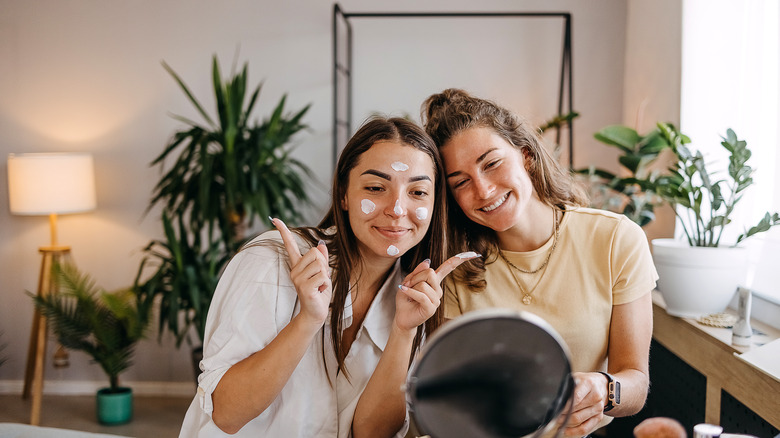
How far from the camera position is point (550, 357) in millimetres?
659

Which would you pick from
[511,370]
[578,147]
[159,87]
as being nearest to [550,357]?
[511,370]

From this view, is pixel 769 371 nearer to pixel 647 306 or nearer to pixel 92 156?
pixel 647 306

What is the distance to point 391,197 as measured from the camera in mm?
1238

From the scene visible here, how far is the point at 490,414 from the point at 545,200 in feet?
2.92

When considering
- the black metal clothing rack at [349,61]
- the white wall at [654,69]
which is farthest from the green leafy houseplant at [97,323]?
the white wall at [654,69]

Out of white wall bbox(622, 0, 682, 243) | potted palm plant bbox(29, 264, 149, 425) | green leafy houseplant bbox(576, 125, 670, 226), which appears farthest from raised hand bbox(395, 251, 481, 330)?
potted palm plant bbox(29, 264, 149, 425)

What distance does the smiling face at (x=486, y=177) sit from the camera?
1314mm

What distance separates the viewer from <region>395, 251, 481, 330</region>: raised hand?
1.10 m

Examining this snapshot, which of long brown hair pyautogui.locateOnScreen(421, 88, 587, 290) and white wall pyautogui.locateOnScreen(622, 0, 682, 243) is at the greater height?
white wall pyautogui.locateOnScreen(622, 0, 682, 243)

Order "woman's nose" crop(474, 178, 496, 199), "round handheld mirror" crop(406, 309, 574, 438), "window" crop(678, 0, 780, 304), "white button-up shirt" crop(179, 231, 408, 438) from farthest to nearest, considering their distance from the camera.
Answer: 1. "window" crop(678, 0, 780, 304)
2. "woman's nose" crop(474, 178, 496, 199)
3. "white button-up shirt" crop(179, 231, 408, 438)
4. "round handheld mirror" crop(406, 309, 574, 438)

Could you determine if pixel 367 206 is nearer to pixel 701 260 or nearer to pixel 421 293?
pixel 421 293

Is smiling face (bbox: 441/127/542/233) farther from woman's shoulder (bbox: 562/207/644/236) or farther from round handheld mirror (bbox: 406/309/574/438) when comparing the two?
round handheld mirror (bbox: 406/309/574/438)

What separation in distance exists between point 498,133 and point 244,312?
67cm

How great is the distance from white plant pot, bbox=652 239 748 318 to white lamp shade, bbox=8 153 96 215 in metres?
2.82
